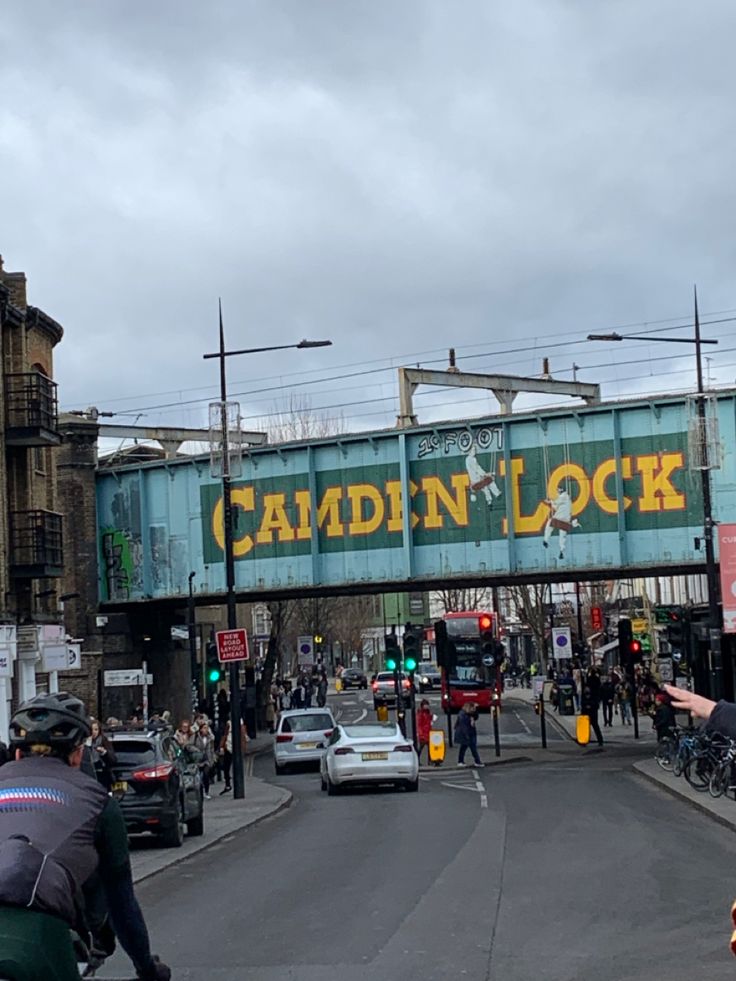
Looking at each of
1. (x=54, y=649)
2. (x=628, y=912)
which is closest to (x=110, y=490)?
(x=54, y=649)

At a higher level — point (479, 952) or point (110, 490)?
point (110, 490)

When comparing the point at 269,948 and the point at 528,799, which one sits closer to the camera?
the point at 269,948

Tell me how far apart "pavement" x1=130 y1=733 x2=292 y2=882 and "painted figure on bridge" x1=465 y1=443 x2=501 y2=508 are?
9143 millimetres

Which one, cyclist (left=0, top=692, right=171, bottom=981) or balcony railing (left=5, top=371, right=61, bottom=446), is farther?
balcony railing (left=5, top=371, right=61, bottom=446)

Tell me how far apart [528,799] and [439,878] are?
1191cm

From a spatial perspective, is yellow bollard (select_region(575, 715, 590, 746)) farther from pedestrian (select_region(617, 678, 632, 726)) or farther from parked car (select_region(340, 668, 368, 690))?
parked car (select_region(340, 668, 368, 690))

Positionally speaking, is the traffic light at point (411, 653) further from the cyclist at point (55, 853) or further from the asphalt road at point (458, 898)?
the cyclist at point (55, 853)

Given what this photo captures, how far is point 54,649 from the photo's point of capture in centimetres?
3678

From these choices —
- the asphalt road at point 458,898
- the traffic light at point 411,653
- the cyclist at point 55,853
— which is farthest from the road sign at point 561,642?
the cyclist at point 55,853

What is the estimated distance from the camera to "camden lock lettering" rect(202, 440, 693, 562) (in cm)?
3662

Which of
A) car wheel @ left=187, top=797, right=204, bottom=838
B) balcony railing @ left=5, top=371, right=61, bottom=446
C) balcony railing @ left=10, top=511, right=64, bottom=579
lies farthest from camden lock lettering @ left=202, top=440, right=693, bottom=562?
car wheel @ left=187, top=797, right=204, bottom=838

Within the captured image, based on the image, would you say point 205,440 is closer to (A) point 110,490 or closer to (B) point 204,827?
(A) point 110,490

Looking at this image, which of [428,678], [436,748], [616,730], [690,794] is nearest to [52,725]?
[690,794]

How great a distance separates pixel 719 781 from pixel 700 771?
1759mm
